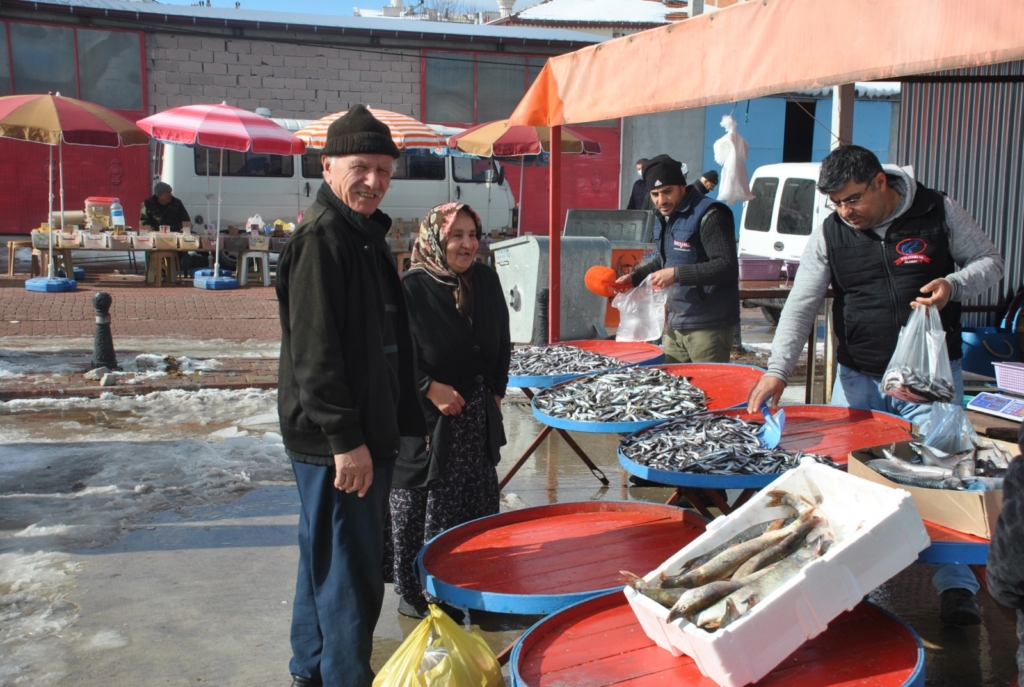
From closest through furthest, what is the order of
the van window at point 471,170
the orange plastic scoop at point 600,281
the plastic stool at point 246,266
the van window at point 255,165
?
the orange plastic scoop at point 600,281 → the plastic stool at point 246,266 → the van window at point 255,165 → the van window at point 471,170

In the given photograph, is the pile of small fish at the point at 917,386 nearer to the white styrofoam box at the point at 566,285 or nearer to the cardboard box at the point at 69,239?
the white styrofoam box at the point at 566,285

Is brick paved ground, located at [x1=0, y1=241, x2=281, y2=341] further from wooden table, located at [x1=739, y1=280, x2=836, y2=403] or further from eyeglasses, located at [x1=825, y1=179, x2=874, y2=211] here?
eyeglasses, located at [x1=825, y1=179, x2=874, y2=211]

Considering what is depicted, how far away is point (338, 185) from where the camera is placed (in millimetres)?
2959

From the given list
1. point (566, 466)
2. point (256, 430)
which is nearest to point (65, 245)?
point (256, 430)

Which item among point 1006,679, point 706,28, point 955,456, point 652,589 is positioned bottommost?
point 1006,679

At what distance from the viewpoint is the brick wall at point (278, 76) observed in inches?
821

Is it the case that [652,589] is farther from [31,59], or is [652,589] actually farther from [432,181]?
[31,59]

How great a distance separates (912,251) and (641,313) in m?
2.55

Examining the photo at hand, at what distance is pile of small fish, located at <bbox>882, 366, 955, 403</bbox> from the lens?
3.34 metres

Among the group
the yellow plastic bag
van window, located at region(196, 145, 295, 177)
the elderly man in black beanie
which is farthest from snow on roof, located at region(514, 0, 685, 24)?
the yellow plastic bag

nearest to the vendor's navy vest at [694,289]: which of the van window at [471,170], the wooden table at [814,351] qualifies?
the wooden table at [814,351]

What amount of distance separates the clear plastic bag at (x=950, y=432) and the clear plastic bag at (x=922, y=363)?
30 centimetres

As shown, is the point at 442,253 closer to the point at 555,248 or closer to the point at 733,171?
the point at 555,248

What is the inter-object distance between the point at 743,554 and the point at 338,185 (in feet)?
5.59
